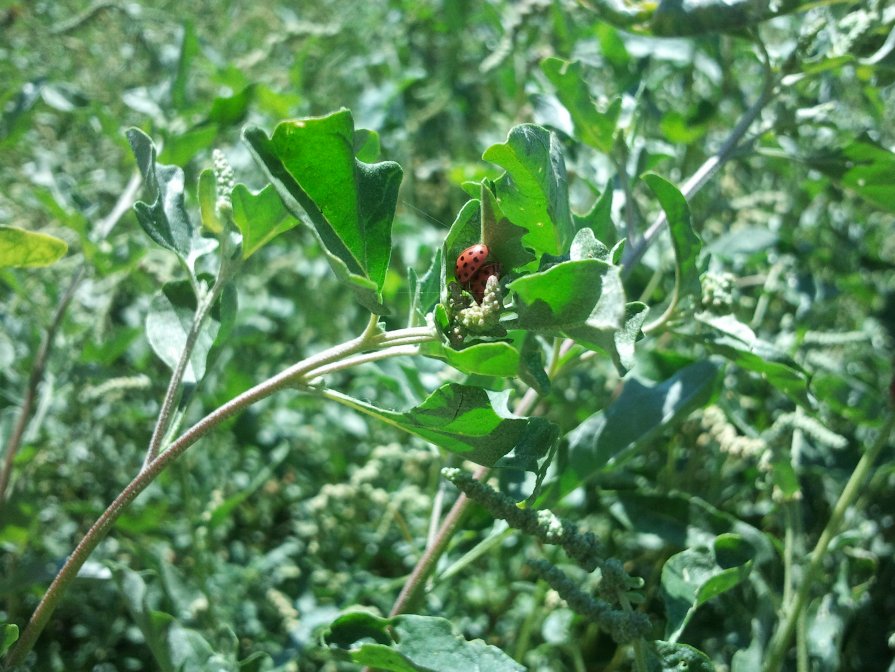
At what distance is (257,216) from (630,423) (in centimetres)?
53

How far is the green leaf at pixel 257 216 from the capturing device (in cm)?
90

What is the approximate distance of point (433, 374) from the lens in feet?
4.33

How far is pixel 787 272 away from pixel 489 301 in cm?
107

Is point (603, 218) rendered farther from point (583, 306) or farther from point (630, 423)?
point (583, 306)

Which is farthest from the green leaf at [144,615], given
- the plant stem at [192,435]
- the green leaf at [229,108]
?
the green leaf at [229,108]

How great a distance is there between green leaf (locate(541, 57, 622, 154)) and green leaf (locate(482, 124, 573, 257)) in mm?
312

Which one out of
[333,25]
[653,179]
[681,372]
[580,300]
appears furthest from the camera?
[333,25]

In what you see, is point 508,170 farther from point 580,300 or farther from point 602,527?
point 602,527

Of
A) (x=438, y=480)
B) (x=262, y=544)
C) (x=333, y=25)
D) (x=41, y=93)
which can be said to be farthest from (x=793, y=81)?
(x=333, y=25)

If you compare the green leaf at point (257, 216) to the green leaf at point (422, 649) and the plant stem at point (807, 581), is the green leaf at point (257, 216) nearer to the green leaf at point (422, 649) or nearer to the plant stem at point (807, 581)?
the green leaf at point (422, 649)

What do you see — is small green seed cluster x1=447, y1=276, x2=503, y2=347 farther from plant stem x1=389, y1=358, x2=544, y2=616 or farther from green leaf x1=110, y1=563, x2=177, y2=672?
green leaf x1=110, y1=563, x2=177, y2=672

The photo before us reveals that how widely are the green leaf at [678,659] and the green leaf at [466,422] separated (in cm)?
29

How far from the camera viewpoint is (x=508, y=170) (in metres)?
0.80

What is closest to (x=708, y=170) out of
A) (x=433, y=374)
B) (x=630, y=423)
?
(x=630, y=423)
